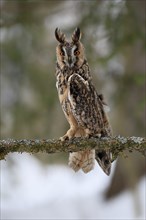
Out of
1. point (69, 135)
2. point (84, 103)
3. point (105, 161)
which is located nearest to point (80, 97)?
point (84, 103)

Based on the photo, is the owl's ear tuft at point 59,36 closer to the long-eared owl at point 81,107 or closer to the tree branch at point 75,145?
the long-eared owl at point 81,107

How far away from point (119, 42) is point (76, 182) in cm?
448

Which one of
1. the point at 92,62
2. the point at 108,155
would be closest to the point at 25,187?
the point at 92,62

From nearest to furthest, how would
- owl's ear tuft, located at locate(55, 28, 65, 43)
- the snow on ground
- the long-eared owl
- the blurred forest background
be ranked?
owl's ear tuft, located at locate(55, 28, 65, 43)
the long-eared owl
the blurred forest background
the snow on ground

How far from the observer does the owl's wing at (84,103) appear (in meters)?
2.96

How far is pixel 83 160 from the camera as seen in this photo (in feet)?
9.84

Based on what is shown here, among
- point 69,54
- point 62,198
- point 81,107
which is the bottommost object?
point 81,107

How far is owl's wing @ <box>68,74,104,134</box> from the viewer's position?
2.96 meters

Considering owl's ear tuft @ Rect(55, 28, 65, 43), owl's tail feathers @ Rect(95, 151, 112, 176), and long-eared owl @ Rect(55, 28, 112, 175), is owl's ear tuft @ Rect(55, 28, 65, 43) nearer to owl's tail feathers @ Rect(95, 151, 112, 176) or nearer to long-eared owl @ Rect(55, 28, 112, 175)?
long-eared owl @ Rect(55, 28, 112, 175)

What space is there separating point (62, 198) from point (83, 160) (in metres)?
6.07

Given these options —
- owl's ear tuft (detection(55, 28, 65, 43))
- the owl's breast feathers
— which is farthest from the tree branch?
owl's ear tuft (detection(55, 28, 65, 43))

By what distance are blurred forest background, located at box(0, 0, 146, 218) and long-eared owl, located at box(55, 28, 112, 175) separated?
2920mm

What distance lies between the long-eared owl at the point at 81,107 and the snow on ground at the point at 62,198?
4163 millimetres

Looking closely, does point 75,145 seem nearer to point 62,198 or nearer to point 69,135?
point 69,135
